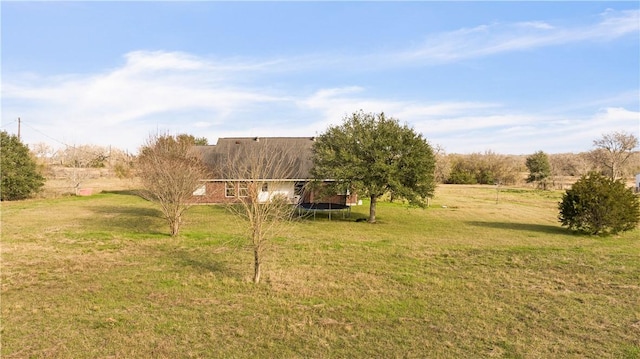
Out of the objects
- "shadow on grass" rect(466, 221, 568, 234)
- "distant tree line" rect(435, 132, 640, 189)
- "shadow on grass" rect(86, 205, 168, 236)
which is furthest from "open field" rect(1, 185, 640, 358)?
"distant tree line" rect(435, 132, 640, 189)

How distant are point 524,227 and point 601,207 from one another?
154 inches

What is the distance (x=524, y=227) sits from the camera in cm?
2191

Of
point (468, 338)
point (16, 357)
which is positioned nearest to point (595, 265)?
point (468, 338)

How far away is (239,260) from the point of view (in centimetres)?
1329

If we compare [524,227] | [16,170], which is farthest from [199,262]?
[16,170]

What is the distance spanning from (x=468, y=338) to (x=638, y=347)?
2.95 meters

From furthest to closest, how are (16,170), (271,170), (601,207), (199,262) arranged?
(16,170) < (271,170) < (601,207) < (199,262)

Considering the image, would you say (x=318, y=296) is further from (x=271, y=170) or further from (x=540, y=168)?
(x=540, y=168)

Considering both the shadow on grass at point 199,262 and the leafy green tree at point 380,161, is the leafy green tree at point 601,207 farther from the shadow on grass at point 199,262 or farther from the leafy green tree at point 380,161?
the shadow on grass at point 199,262

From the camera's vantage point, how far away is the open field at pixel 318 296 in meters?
7.06

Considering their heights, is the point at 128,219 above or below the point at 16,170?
below

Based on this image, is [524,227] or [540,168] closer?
[524,227]

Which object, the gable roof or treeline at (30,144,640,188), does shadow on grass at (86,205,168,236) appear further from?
treeline at (30,144,640,188)

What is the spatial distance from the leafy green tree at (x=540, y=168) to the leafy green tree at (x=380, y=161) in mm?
44795
